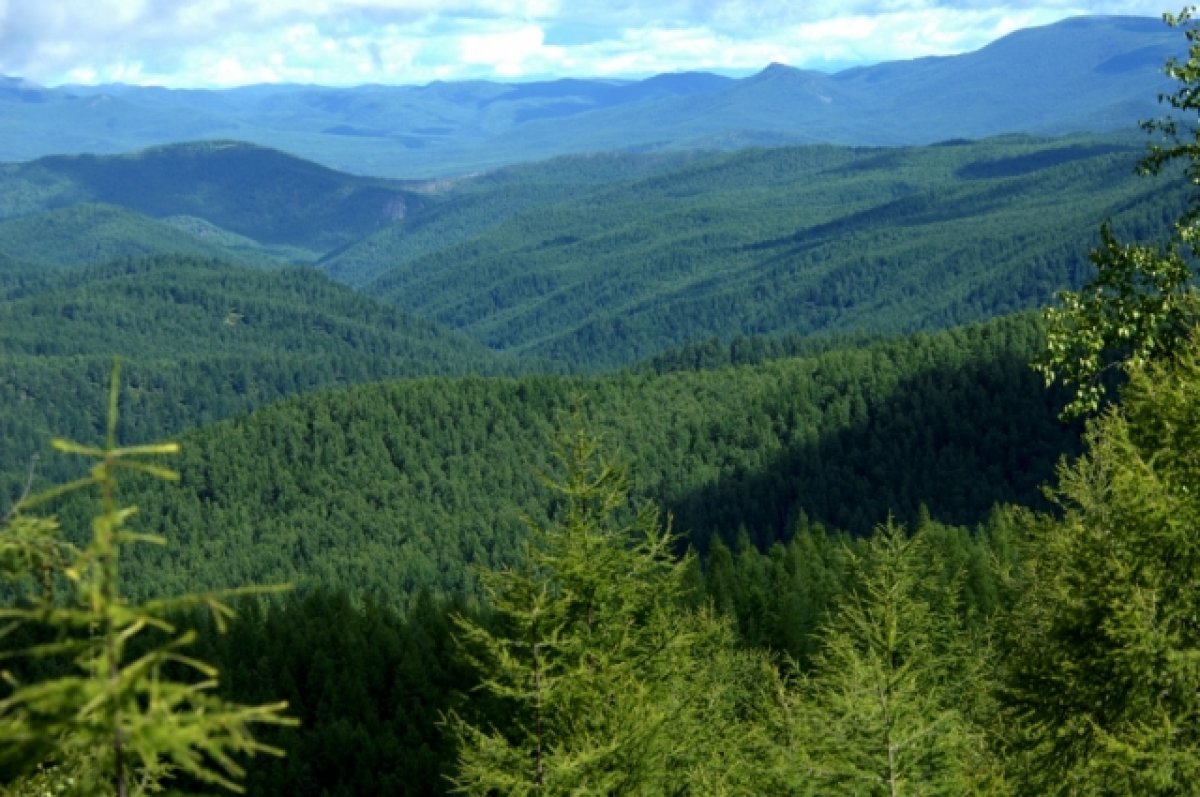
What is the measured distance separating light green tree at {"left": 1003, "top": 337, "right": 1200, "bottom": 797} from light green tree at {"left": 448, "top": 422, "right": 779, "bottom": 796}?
5.18 m

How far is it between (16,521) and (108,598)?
2156 mm

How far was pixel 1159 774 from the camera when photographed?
54.4 ft

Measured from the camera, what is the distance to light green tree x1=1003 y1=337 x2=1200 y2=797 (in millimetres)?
17438

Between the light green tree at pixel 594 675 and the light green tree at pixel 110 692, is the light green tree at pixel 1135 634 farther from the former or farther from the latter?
the light green tree at pixel 110 692

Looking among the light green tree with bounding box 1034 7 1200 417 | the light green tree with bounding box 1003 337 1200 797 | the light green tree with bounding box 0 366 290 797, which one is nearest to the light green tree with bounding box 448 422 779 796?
the light green tree with bounding box 1003 337 1200 797

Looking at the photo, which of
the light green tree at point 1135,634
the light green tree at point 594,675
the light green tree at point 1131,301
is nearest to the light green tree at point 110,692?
the light green tree at point 1135,634

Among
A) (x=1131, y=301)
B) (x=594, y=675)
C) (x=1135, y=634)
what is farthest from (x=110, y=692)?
(x=594, y=675)

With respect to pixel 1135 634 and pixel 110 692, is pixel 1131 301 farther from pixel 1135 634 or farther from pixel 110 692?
pixel 110 692

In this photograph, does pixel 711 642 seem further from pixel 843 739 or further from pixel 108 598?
pixel 108 598

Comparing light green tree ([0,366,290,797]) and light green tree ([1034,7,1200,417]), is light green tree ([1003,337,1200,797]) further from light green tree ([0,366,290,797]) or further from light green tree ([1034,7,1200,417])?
light green tree ([0,366,290,797])

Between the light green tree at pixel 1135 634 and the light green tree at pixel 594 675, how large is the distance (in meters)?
5.18

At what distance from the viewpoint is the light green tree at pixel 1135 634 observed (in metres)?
17.4

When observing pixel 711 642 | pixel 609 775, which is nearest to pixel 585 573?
pixel 609 775

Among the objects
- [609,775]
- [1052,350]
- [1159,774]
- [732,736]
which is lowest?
[732,736]
